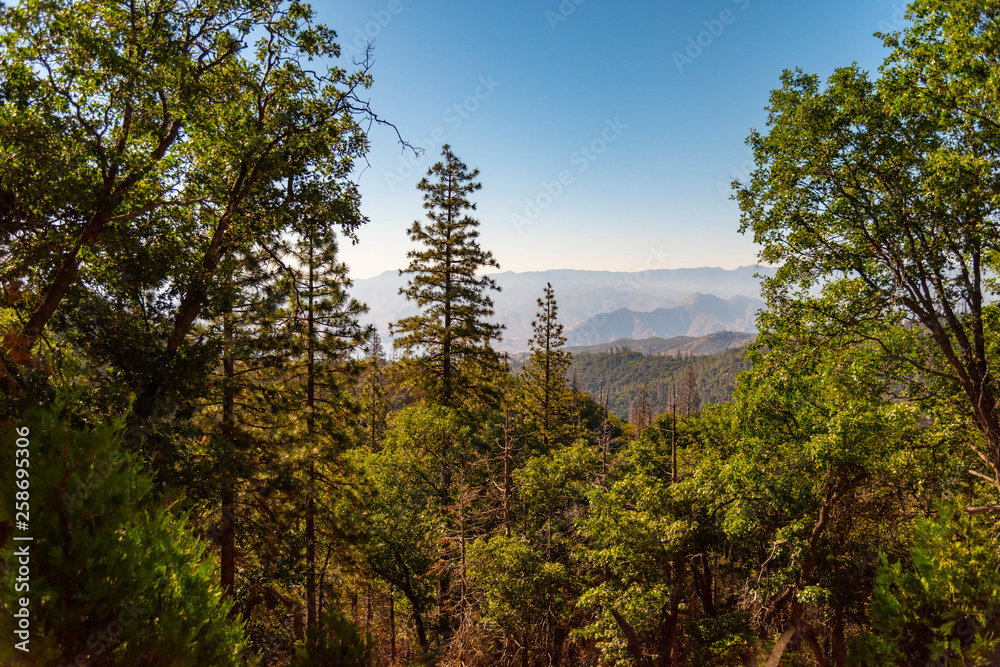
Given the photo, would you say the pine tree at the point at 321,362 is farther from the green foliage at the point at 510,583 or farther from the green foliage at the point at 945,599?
the green foliage at the point at 945,599

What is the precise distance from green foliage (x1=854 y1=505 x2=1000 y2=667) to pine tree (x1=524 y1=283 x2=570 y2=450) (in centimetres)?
1757

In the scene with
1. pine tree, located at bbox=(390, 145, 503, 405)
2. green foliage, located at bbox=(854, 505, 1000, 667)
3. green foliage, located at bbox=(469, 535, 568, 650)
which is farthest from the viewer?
pine tree, located at bbox=(390, 145, 503, 405)

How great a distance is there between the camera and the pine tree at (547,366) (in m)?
26.3

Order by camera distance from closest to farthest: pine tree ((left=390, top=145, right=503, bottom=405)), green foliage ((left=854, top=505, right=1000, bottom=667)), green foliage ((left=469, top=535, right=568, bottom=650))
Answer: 1. green foliage ((left=854, top=505, right=1000, bottom=667))
2. green foliage ((left=469, top=535, right=568, bottom=650))
3. pine tree ((left=390, top=145, right=503, bottom=405))

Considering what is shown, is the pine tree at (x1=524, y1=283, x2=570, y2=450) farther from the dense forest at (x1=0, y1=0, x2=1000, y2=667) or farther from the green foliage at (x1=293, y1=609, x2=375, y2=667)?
the green foliage at (x1=293, y1=609, x2=375, y2=667)

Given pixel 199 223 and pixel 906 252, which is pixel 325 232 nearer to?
pixel 199 223

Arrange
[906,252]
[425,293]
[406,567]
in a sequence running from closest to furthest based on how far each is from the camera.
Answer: [906,252] < [406,567] < [425,293]

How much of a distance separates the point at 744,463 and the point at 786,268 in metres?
4.60

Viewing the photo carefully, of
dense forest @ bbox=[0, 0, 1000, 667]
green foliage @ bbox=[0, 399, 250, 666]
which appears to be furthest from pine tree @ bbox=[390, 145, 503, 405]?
green foliage @ bbox=[0, 399, 250, 666]

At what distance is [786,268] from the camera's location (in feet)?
30.6

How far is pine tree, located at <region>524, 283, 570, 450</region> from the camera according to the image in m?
26.3

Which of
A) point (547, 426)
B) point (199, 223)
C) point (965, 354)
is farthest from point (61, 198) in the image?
point (547, 426)

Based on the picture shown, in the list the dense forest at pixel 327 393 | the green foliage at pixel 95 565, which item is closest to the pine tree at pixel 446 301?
the dense forest at pixel 327 393

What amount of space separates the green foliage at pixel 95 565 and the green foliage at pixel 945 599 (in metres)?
11.6
